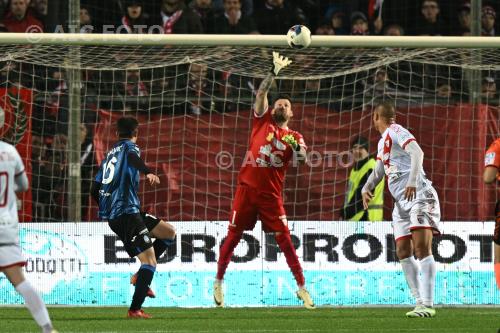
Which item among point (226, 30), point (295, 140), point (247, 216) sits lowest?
point (247, 216)

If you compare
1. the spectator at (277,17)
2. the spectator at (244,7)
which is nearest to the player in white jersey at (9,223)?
the spectator at (244,7)

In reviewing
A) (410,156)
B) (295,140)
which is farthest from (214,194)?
(410,156)

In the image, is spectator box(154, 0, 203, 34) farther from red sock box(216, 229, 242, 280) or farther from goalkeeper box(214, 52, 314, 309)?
red sock box(216, 229, 242, 280)

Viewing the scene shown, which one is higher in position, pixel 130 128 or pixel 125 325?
pixel 130 128

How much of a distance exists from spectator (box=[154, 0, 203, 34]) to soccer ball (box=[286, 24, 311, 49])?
13.2 feet

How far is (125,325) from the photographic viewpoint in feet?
35.2

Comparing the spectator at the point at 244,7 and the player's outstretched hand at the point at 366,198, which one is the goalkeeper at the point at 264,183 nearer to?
the player's outstretched hand at the point at 366,198

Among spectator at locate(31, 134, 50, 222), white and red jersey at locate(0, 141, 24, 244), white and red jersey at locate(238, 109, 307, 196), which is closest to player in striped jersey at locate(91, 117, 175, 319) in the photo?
white and red jersey at locate(238, 109, 307, 196)

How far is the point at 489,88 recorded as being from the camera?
15922mm

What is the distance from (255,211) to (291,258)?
652 mm

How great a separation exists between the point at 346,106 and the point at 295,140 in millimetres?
3848

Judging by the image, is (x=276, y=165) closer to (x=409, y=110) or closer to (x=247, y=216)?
(x=247, y=216)

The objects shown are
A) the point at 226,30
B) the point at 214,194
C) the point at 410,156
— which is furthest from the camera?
the point at 226,30

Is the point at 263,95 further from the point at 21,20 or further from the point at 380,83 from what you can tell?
the point at 21,20
